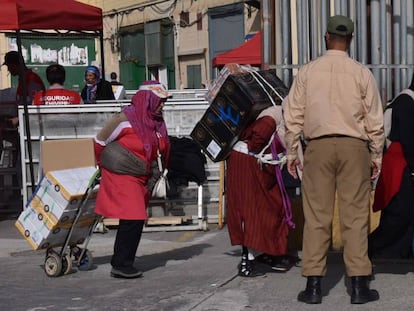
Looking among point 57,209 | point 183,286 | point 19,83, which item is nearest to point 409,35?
point 183,286

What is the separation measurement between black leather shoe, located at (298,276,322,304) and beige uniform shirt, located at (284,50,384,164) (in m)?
0.90

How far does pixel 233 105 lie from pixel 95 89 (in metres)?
5.43

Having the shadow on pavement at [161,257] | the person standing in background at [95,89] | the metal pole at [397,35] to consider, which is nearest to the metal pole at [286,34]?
the metal pole at [397,35]

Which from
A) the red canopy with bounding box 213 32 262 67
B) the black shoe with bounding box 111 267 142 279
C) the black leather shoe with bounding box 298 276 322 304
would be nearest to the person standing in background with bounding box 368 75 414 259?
the black leather shoe with bounding box 298 276 322 304

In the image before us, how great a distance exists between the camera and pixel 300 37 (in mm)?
7109

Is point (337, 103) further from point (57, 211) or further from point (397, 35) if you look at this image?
point (57, 211)

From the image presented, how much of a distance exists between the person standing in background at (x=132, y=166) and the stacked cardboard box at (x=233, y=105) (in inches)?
16.8

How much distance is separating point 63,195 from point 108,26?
1966 cm

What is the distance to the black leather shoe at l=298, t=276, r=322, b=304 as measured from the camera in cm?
551

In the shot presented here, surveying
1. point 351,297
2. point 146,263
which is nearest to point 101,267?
point 146,263

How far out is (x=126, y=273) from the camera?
6.53 metres

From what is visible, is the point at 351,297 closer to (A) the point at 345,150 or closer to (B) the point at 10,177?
(A) the point at 345,150

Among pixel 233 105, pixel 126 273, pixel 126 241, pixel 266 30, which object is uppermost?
pixel 266 30

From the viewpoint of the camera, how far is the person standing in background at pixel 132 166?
250 inches
